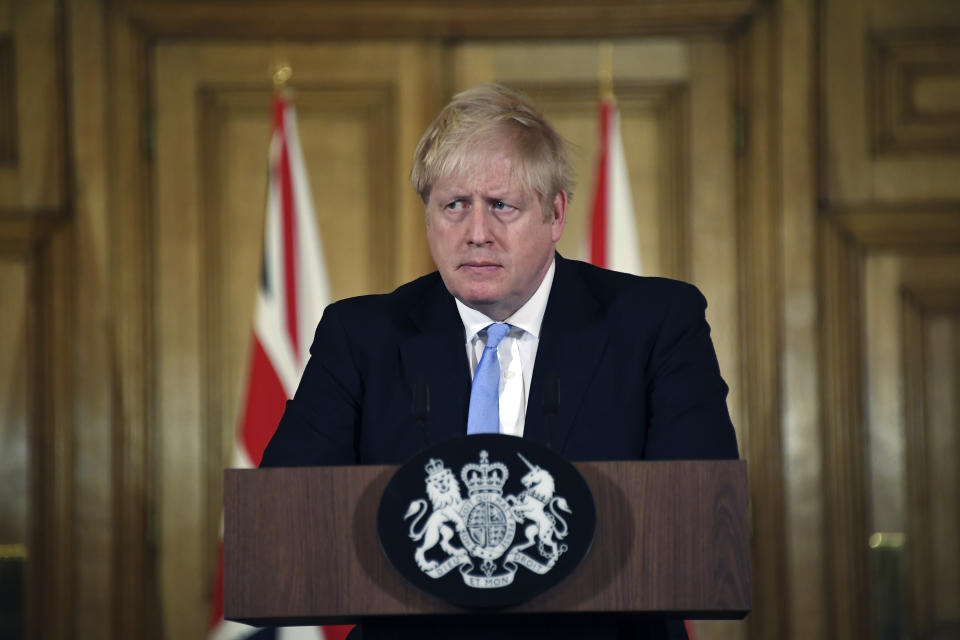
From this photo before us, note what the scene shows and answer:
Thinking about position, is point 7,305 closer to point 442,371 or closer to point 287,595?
point 442,371

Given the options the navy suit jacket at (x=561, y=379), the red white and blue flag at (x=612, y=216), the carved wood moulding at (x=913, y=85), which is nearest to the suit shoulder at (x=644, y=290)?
the navy suit jacket at (x=561, y=379)

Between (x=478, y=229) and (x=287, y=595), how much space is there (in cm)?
68

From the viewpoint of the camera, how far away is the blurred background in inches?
154

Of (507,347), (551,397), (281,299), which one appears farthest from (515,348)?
(281,299)

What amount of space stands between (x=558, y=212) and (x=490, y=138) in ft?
0.74

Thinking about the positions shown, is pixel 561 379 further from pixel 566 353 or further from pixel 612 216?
pixel 612 216

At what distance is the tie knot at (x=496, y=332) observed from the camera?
1871 mm

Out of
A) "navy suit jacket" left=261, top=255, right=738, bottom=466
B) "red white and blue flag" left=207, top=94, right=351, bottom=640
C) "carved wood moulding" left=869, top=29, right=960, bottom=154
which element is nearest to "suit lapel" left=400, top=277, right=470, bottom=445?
"navy suit jacket" left=261, top=255, right=738, bottom=466

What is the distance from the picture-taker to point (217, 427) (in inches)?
157

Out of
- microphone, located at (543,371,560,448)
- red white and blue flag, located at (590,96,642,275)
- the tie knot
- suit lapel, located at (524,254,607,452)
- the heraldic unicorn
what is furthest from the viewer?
red white and blue flag, located at (590,96,642,275)

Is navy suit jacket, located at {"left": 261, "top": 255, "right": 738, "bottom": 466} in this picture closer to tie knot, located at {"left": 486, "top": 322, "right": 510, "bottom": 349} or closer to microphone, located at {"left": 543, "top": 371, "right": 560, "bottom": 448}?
tie knot, located at {"left": 486, "top": 322, "right": 510, "bottom": 349}

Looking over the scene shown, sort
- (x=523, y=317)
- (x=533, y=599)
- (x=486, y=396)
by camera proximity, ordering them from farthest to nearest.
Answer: (x=523, y=317) < (x=486, y=396) < (x=533, y=599)

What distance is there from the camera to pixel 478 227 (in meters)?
1.79

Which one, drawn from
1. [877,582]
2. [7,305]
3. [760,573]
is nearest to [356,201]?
[7,305]
